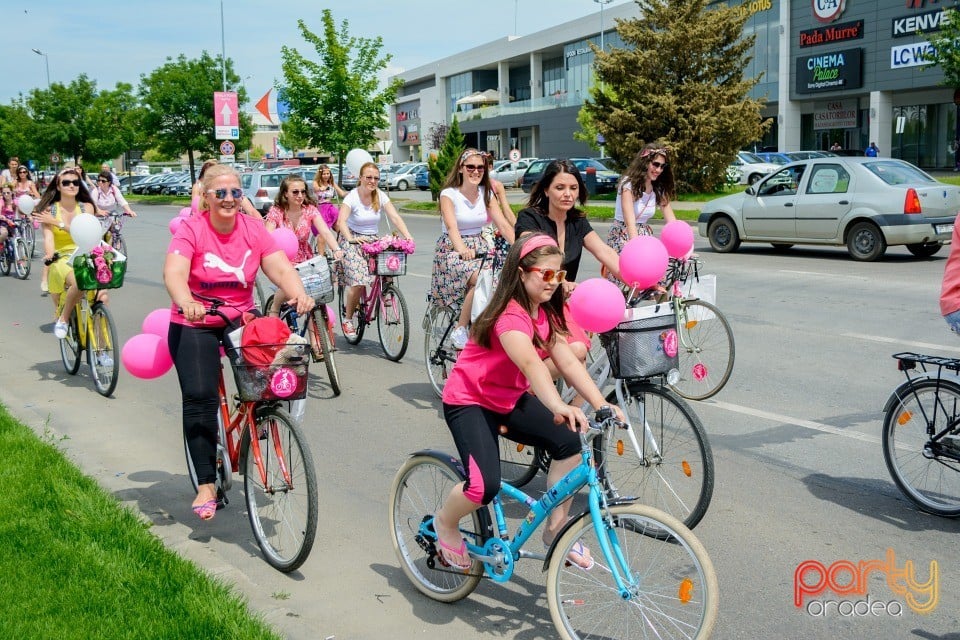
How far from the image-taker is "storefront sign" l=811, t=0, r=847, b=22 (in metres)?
48.0

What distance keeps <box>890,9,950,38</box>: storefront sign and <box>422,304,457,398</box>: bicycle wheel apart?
41.4 meters

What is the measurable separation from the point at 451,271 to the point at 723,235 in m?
12.0

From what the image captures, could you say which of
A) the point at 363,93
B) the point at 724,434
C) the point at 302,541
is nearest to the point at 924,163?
the point at 363,93

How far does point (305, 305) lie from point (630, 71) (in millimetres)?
30329

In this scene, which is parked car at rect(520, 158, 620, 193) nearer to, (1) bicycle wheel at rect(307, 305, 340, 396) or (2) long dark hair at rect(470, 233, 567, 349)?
(1) bicycle wheel at rect(307, 305, 340, 396)

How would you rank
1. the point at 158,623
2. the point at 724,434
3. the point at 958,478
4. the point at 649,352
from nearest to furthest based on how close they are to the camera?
the point at 158,623, the point at 649,352, the point at 958,478, the point at 724,434

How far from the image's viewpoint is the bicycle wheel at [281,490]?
4422mm

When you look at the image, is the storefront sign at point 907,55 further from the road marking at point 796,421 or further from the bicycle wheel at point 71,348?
the bicycle wheel at point 71,348

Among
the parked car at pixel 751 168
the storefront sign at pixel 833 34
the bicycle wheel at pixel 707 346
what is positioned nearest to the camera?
the bicycle wheel at pixel 707 346

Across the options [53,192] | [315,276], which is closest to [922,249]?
[315,276]

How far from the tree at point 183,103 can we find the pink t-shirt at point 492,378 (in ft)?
167

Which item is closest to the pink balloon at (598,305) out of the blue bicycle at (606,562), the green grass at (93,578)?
the blue bicycle at (606,562)

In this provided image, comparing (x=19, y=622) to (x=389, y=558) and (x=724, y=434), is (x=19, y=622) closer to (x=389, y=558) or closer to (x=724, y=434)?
(x=389, y=558)

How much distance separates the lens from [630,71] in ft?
110
